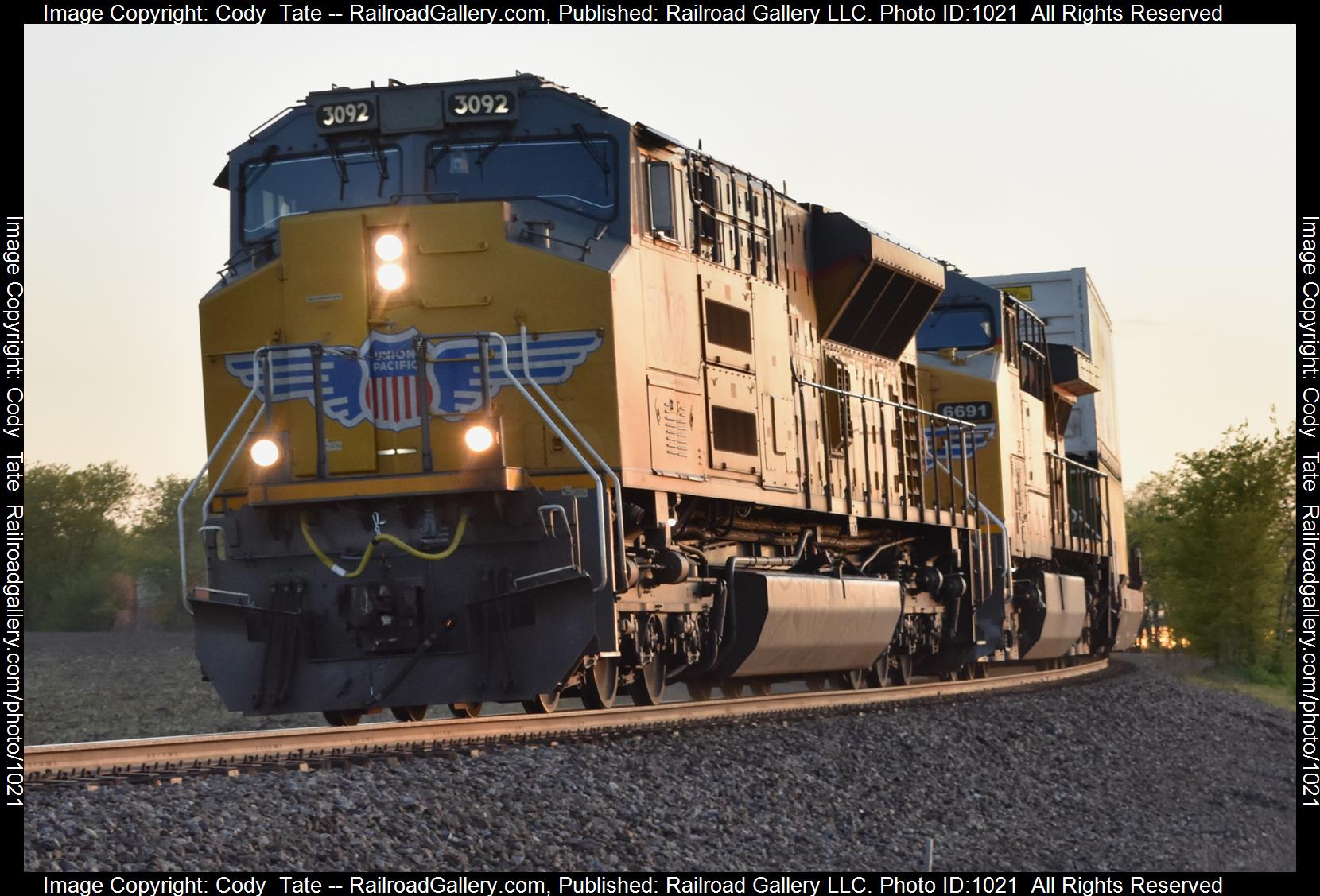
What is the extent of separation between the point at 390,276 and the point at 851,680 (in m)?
6.82

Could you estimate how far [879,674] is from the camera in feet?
51.4

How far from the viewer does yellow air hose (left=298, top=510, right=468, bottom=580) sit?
32.2ft

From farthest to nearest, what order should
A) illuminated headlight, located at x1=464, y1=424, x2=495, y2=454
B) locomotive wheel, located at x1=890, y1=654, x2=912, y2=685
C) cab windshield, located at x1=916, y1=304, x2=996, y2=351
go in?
cab windshield, located at x1=916, y1=304, x2=996, y2=351
locomotive wheel, located at x1=890, y1=654, x2=912, y2=685
illuminated headlight, located at x1=464, y1=424, x2=495, y2=454

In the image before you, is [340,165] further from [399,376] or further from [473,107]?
[399,376]

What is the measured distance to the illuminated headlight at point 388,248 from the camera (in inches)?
393

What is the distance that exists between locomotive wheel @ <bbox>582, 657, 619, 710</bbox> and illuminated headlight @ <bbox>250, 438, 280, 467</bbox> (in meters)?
2.33

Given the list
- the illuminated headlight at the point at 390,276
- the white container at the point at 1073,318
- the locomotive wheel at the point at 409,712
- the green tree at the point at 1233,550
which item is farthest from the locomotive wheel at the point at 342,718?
the green tree at the point at 1233,550

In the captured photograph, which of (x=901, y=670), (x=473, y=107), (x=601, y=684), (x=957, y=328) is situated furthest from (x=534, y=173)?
(x=957, y=328)

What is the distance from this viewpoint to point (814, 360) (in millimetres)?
13414

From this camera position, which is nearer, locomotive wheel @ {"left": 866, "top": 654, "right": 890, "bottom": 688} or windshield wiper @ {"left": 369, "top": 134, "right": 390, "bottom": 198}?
windshield wiper @ {"left": 369, "top": 134, "right": 390, "bottom": 198}

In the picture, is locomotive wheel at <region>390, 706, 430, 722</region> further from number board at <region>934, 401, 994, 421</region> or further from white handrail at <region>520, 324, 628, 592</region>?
number board at <region>934, 401, 994, 421</region>

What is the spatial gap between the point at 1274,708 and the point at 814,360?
925 centimetres

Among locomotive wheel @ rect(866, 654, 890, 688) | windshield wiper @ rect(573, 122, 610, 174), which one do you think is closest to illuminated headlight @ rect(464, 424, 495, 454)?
windshield wiper @ rect(573, 122, 610, 174)
